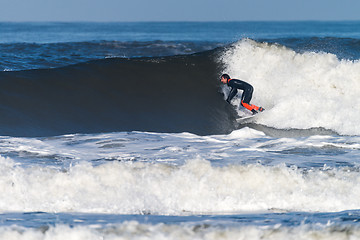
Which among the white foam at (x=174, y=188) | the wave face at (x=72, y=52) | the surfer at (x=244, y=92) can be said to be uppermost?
the wave face at (x=72, y=52)

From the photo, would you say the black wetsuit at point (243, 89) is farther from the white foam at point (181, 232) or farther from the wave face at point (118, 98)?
the white foam at point (181, 232)

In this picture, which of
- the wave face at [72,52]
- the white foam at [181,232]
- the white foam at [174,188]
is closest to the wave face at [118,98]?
the wave face at [72,52]

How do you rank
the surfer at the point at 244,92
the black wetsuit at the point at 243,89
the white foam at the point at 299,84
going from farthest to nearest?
the black wetsuit at the point at 243,89
the surfer at the point at 244,92
the white foam at the point at 299,84

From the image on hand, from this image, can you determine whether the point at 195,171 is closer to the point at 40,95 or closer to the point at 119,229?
the point at 119,229

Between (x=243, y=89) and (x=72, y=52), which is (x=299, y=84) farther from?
(x=72, y=52)

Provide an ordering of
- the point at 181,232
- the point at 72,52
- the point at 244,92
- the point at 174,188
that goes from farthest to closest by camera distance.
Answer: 1. the point at 72,52
2. the point at 244,92
3. the point at 174,188
4. the point at 181,232

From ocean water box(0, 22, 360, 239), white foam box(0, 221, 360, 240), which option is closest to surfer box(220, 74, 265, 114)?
ocean water box(0, 22, 360, 239)

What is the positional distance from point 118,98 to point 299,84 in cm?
522

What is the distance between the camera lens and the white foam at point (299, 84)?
12.3 meters

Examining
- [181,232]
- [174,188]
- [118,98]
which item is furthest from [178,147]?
[118,98]

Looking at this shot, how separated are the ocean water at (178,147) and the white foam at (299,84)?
0.14ft

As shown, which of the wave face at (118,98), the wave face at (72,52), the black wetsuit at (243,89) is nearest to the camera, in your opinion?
the wave face at (118,98)

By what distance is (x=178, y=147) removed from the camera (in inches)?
358

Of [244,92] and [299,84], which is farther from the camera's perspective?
[299,84]
